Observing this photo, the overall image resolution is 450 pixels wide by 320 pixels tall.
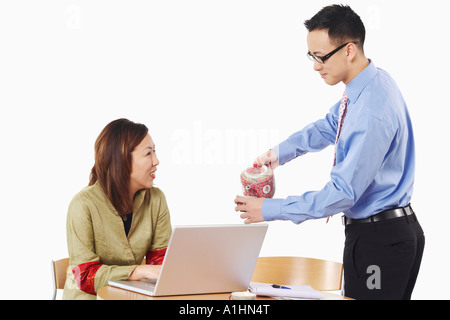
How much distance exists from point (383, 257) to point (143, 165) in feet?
3.44

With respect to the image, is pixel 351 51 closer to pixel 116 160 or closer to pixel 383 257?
pixel 383 257

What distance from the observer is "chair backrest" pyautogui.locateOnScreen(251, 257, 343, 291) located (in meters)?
2.81

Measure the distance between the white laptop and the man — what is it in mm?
333

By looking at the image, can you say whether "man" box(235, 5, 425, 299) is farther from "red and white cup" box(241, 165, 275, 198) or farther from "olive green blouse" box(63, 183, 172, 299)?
"olive green blouse" box(63, 183, 172, 299)

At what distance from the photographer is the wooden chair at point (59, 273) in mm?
2500

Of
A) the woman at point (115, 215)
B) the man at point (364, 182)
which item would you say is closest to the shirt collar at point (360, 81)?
the man at point (364, 182)

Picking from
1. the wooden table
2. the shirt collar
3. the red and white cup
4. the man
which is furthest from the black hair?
the wooden table

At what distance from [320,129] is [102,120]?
168 centimetres

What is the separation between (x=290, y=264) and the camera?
2840 mm

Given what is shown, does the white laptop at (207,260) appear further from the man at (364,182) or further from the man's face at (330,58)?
the man's face at (330,58)

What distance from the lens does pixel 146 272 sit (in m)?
2.12
